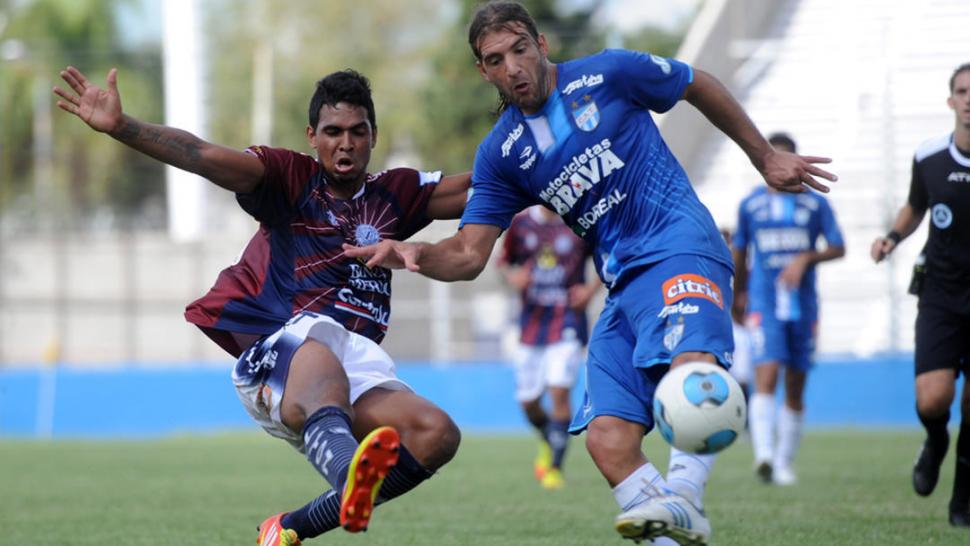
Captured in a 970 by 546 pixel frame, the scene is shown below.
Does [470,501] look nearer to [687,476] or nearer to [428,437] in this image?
[428,437]

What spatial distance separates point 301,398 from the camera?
5570 mm

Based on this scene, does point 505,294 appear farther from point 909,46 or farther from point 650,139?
point 650,139

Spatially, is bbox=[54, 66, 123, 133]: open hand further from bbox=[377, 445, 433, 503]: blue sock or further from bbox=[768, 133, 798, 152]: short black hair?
bbox=[768, 133, 798, 152]: short black hair

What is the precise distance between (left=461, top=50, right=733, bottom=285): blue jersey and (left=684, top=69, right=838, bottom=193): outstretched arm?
0.34ft

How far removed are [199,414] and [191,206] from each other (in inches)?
360

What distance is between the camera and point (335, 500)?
20.0ft

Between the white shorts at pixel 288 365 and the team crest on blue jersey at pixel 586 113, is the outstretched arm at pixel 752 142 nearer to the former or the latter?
the team crest on blue jersey at pixel 586 113

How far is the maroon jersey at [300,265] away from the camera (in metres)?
6.08

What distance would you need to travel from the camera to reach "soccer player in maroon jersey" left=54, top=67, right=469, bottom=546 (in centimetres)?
569

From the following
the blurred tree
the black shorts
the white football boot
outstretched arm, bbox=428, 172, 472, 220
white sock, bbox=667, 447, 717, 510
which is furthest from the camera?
the blurred tree

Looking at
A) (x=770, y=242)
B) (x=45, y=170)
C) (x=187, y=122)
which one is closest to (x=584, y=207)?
(x=770, y=242)

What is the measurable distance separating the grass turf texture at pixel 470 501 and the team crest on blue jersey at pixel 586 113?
243 cm

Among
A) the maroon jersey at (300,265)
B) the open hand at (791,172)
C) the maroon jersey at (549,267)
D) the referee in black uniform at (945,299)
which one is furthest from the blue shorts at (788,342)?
the maroon jersey at (300,265)

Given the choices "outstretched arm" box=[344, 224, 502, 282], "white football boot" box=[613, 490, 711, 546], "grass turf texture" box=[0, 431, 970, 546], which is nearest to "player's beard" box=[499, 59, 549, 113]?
"outstretched arm" box=[344, 224, 502, 282]
